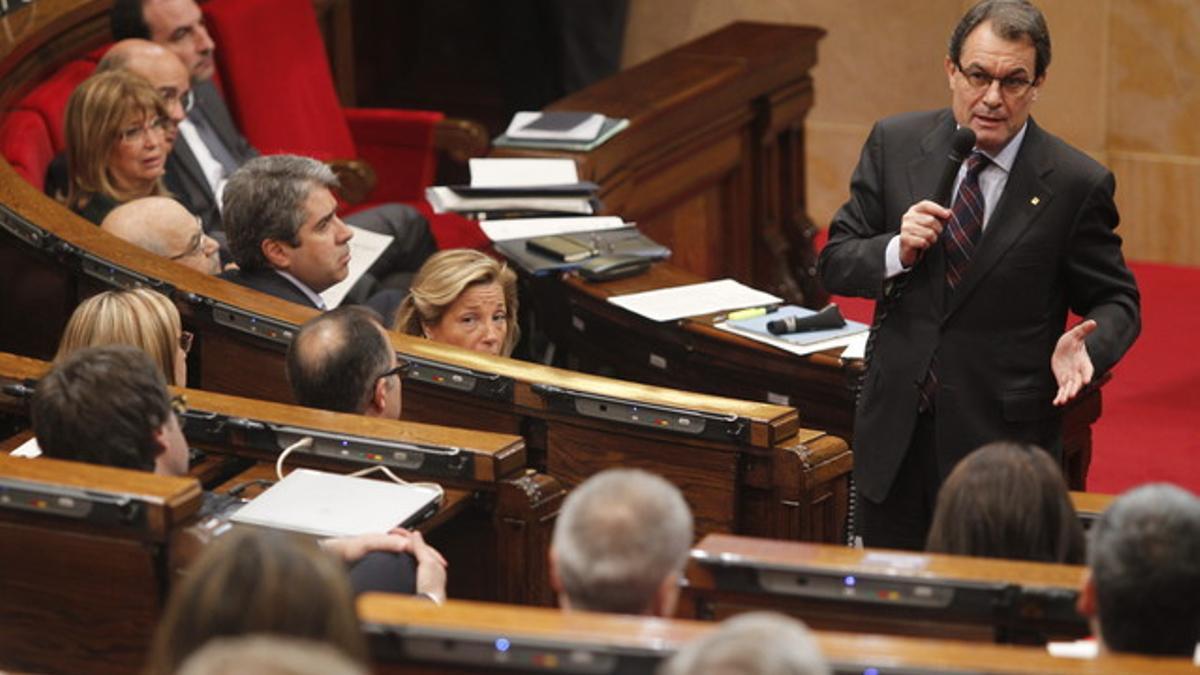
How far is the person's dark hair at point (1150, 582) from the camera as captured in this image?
6.89 feet

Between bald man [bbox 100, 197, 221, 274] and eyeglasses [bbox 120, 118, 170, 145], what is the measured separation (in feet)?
1.24

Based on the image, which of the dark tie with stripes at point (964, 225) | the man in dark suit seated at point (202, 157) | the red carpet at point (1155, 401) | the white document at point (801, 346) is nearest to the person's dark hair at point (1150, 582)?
the dark tie with stripes at point (964, 225)

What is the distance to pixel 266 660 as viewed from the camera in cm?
164

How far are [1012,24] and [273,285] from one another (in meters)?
1.70

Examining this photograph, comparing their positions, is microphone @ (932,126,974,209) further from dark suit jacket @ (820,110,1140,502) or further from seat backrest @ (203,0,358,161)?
seat backrest @ (203,0,358,161)

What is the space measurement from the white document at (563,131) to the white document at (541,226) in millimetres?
544

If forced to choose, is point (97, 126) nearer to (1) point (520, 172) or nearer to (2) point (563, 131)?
(1) point (520, 172)

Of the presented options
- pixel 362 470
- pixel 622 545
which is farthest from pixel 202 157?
pixel 622 545

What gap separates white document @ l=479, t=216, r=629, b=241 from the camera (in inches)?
193

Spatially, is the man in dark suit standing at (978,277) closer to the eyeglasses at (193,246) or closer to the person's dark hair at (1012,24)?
the person's dark hair at (1012,24)

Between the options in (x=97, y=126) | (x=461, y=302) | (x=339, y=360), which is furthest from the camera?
(x=97, y=126)

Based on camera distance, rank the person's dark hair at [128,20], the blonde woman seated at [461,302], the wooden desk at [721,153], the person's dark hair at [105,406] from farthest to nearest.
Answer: the wooden desk at [721,153] → the person's dark hair at [128,20] → the blonde woman seated at [461,302] → the person's dark hair at [105,406]

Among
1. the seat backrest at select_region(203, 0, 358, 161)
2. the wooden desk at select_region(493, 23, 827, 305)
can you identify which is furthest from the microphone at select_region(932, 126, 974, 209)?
the seat backrest at select_region(203, 0, 358, 161)

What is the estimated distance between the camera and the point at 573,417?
11.4 ft
